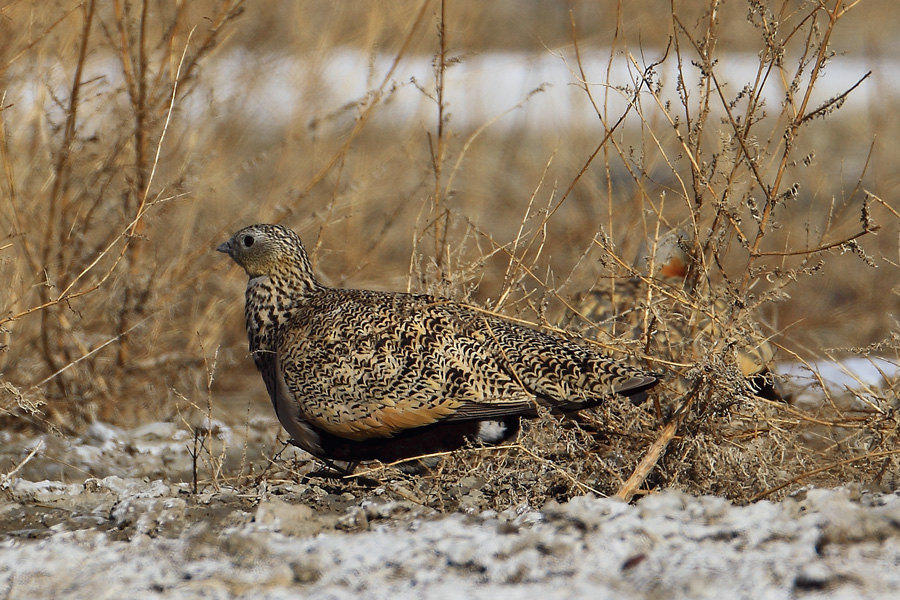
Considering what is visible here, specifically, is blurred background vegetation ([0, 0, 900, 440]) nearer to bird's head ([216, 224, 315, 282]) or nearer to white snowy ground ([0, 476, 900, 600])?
bird's head ([216, 224, 315, 282])

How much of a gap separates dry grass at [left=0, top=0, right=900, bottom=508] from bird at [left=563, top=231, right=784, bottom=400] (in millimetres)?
49

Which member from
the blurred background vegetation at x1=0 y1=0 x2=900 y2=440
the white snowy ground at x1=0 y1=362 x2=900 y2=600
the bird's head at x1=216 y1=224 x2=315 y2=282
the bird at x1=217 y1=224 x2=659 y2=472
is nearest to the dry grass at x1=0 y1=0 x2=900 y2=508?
the blurred background vegetation at x1=0 y1=0 x2=900 y2=440

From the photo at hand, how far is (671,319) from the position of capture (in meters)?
3.81

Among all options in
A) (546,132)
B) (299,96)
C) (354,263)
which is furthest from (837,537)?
(546,132)

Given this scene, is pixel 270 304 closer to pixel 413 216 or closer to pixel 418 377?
pixel 418 377

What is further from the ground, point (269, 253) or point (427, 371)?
point (269, 253)

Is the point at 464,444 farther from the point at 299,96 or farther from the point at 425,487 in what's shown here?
the point at 299,96

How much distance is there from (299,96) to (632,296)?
3.08m

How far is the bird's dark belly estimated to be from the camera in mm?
3674

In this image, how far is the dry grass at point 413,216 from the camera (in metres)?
3.29

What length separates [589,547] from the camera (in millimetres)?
2482

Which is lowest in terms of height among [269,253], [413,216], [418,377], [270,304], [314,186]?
[418,377]

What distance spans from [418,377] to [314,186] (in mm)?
2985

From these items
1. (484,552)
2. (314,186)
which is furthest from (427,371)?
(314,186)
